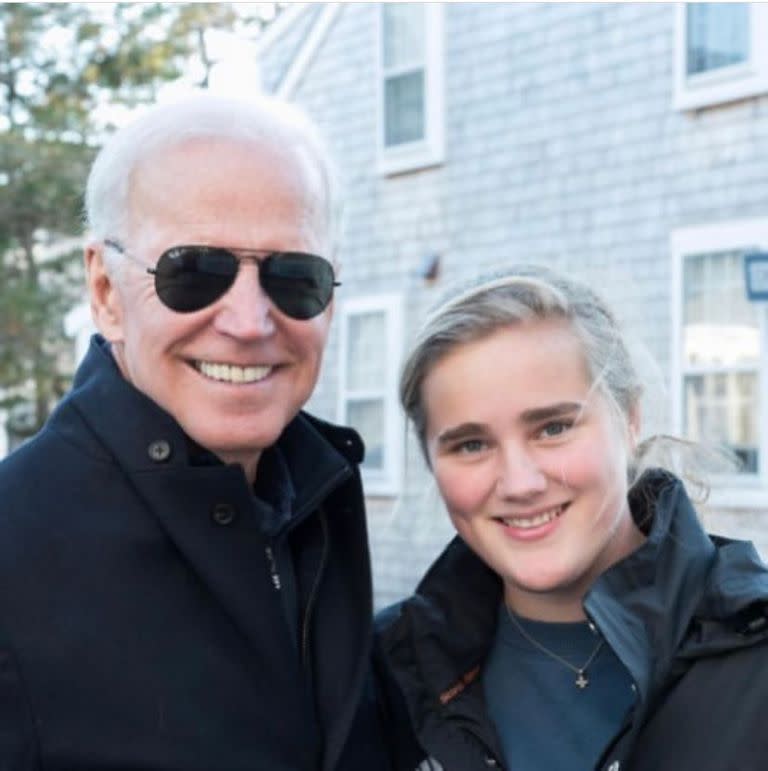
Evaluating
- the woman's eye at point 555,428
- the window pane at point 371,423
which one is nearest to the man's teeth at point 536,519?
the woman's eye at point 555,428

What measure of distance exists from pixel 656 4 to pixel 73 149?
8.82 meters

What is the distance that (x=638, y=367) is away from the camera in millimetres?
2842

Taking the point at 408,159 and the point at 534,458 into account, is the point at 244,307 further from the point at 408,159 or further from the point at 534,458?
the point at 408,159

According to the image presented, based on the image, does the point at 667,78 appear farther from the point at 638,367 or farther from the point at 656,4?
the point at 638,367

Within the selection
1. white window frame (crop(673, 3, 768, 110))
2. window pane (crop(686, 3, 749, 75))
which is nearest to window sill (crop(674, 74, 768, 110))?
white window frame (crop(673, 3, 768, 110))

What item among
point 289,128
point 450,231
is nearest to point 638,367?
point 289,128

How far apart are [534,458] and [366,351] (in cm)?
1123

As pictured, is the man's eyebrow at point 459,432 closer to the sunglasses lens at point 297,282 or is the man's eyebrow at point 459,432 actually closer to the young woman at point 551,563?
the young woman at point 551,563

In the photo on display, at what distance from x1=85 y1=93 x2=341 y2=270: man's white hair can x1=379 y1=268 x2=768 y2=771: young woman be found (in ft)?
1.41

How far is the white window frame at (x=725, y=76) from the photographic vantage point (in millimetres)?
10445

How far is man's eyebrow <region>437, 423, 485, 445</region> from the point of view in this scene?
2659 mm

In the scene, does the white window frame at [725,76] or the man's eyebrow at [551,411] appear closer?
the man's eyebrow at [551,411]

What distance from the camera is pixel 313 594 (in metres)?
2.65

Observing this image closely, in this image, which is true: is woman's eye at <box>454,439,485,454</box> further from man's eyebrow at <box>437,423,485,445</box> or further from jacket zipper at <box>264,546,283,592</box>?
jacket zipper at <box>264,546,283,592</box>
